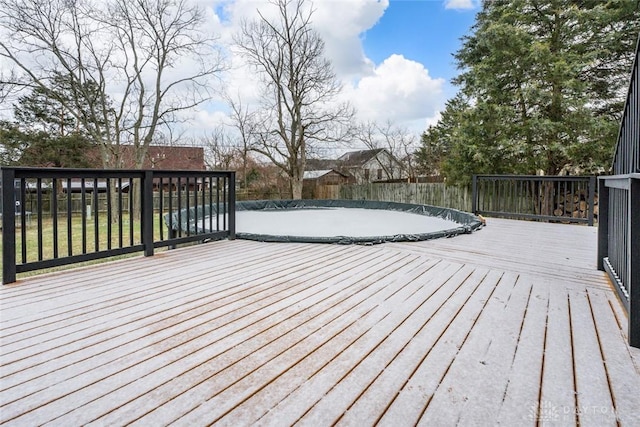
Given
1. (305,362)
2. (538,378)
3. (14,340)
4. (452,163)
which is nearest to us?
(538,378)

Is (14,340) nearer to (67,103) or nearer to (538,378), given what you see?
(538,378)

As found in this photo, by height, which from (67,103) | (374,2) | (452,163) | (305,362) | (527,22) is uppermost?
(374,2)

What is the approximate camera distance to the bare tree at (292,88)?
14305 millimetres

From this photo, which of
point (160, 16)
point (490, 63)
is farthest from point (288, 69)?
point (490, 63)

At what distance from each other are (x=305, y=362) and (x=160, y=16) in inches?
556

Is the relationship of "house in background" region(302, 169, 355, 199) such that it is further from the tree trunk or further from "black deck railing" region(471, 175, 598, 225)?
"black deck railing" region(471, 175, 598, 225)

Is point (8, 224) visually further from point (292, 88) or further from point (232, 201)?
point (292, 88)

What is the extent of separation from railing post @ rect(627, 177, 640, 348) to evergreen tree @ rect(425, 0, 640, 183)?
8.11 m

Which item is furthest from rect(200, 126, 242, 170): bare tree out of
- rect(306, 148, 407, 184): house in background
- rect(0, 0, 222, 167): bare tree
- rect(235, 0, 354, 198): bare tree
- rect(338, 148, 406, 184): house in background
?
rect(338, 148, 406, 184): house in background

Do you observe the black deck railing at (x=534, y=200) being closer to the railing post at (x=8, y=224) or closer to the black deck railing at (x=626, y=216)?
the black deck railing at (x=626, y=216)

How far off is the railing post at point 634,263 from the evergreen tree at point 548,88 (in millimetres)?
8110

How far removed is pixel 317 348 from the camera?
156 centimetres

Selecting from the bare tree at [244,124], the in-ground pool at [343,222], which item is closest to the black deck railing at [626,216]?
the in-ground pool at [343,222]

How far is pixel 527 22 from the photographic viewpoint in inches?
369
